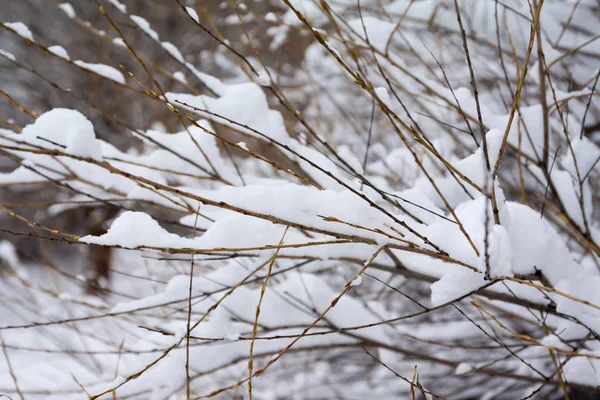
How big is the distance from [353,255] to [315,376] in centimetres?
228

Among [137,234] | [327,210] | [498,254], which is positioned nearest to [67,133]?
[137,234]

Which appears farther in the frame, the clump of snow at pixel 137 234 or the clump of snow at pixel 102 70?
the clump of snow at pixel 102 70

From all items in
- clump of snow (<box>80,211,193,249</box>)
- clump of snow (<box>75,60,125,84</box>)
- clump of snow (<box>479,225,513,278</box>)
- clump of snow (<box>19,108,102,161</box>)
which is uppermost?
clump of snow (<box>75,60,125,84</box>)

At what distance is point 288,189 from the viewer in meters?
0.91

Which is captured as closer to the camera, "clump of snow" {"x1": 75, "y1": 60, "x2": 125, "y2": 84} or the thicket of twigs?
the thicket of twigs

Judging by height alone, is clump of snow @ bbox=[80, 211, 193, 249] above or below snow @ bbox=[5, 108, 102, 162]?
below

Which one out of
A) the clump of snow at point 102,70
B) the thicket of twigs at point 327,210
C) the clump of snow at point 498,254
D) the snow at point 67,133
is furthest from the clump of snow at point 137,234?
the clump of snow at point 498,254

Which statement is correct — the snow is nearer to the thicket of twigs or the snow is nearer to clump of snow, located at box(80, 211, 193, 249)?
the thicket of twigs

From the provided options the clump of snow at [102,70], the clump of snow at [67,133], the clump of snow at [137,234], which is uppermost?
the clump of snow at [102,70]

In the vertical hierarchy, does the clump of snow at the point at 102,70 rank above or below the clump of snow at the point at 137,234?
above

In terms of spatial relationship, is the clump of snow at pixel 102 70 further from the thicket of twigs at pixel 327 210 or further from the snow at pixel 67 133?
the snow at pixel 67 133

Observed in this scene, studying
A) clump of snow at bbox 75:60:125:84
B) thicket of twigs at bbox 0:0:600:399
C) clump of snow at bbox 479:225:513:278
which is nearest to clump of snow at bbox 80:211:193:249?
thicket of twigs at bbox 0:0:600:399

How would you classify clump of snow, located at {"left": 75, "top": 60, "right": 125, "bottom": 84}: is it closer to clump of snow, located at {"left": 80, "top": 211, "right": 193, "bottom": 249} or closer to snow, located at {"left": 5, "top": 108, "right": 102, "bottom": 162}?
snow, located at {"left": 5, "top": 108, "right": 102, "bottom": 162}

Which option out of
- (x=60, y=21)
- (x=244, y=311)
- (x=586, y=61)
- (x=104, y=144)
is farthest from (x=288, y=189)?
(x=60, y=21)
